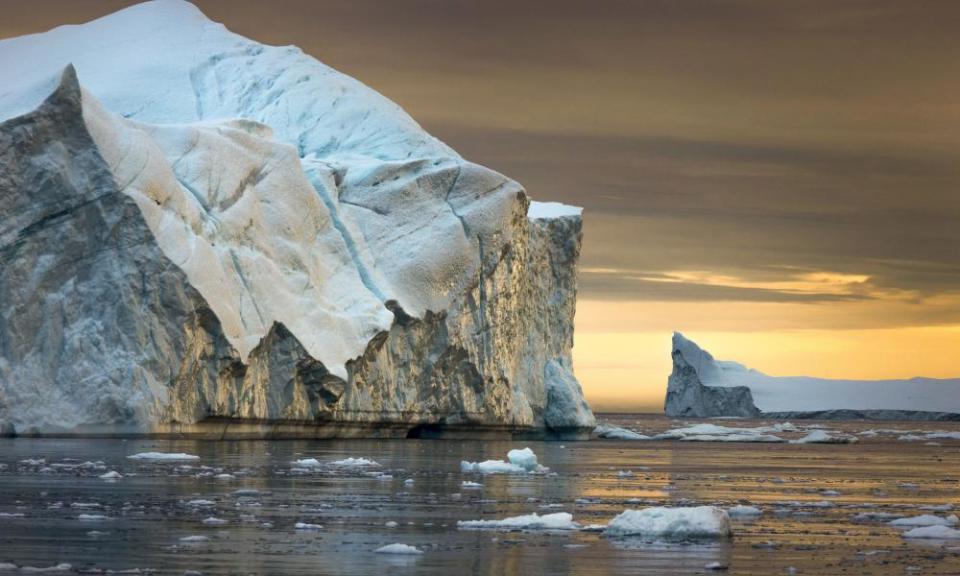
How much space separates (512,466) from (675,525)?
34.8ft

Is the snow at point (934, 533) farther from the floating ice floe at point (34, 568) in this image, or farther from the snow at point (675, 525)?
the floating ice floe at point (34, 568)

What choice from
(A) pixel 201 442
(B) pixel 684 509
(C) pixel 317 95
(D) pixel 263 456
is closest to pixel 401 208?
(C) pixel 317 95

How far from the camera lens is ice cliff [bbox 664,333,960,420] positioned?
277 feet

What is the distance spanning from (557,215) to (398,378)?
33.7 feet

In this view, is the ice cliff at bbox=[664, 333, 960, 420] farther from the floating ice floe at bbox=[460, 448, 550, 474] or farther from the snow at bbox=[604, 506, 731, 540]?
the snow at bbox=[604, 506, 731, 540]

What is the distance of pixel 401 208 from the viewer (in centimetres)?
3762

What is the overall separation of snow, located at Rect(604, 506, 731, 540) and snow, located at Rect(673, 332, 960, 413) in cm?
7089

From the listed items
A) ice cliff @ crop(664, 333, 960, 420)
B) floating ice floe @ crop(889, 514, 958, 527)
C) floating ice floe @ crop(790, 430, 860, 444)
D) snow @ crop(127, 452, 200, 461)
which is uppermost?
ice cliff @ crop(664, 333, 960, 420)

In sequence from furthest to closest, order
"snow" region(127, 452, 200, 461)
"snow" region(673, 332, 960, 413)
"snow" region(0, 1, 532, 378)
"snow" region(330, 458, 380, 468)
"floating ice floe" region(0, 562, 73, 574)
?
"snow" region(673, 332, 960, 413) < "snow" region(0, 1, 532, 378) < "snow" region(330, 458, 380, 468) < "snow" region(127, 452, 200, 461) < "floating ice floe" region(0, 562, 73, 574)

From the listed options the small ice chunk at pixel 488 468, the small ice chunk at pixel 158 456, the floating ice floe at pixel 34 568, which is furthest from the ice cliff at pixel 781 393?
the floating ice floe at pixel 34 568

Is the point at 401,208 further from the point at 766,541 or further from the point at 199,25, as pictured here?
the point at 766,541

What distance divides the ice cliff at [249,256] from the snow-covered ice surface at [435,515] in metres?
2.10

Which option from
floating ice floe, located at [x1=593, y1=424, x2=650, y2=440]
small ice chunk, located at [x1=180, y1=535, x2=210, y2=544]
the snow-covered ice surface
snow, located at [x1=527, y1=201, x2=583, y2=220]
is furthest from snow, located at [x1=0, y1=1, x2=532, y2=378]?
small ice chunk, located at [x1=180, y1=535, x2=210, y2=544]

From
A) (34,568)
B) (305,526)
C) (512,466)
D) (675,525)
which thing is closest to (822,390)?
(512,466)
